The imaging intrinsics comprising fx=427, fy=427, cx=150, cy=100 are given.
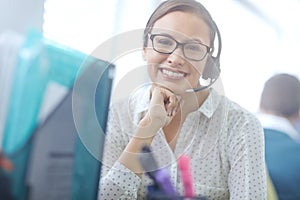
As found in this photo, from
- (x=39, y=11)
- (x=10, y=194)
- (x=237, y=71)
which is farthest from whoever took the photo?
(x=237, y=71)

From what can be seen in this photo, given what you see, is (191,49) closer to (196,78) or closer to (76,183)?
(196,78)

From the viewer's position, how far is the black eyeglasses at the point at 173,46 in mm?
516

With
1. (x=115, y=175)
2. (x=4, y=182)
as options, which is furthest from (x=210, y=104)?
(x=4, y=182)

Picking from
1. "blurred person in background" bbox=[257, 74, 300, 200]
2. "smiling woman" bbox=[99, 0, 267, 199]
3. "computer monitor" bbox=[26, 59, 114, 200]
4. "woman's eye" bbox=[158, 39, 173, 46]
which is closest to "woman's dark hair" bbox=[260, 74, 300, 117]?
"blurred person in background" bbox=[257, 74, 300, 200]

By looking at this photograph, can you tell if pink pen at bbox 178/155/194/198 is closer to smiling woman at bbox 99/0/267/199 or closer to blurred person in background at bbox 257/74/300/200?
smiling woman at bbox 99/0/267/199

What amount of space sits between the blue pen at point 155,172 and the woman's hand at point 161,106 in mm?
35

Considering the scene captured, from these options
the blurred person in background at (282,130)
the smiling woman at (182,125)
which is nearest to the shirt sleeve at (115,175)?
the smiling woman at (182,125)

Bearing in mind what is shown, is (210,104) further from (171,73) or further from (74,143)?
(74,143)

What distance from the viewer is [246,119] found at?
0.58 meters

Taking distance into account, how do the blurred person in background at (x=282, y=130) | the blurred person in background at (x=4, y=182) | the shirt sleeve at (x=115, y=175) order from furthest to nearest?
the blurred person in background at (x=282, y=130) < the shirt sleeve at (x=115, y=175) < the blurred person in background at (x=4, y=182)

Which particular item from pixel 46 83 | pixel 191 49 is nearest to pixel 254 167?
pixel 191 49

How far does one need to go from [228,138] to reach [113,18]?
222 mm

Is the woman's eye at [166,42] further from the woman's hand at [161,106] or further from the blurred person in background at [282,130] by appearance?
the blurred person in background at [282,130]

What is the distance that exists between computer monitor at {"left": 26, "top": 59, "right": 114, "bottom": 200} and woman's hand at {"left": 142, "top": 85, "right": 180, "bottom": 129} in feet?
0.31
